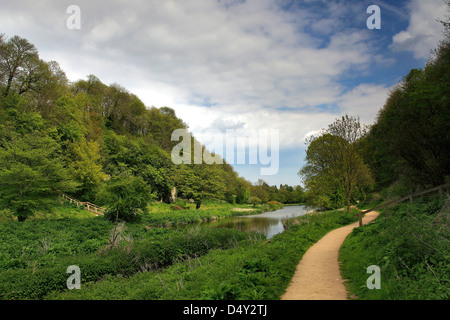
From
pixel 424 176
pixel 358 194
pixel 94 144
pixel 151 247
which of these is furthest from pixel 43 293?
pixel 358 194

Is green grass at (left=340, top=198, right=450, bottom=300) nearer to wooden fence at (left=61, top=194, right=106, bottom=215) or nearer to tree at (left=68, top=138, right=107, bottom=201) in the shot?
wooden fence at (left=61, top=194, right=106, bottom=215)

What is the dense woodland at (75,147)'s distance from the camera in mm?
21828

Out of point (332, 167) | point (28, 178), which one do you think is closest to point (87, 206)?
point (28, 178)

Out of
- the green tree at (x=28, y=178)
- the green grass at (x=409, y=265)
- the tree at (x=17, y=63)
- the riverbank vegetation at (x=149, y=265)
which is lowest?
the riverbank vegetation at (x=149, y=265)

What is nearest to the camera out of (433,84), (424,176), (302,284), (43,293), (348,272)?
(302,284)

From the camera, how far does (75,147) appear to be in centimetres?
3372

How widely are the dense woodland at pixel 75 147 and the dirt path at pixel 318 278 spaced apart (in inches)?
773

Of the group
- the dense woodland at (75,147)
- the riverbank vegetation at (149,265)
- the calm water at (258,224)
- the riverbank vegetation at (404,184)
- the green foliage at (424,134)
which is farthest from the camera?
the calm water at (258,224)

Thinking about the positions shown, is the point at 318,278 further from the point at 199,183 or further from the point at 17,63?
the point at 17,63

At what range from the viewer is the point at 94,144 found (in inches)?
1389

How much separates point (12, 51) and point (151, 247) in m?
36.1

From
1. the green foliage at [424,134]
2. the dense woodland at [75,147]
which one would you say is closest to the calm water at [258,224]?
the dense woodland at [75,147]

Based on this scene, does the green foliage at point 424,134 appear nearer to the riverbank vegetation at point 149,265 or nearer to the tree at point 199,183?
the riverbank vegetation at point 149,265
